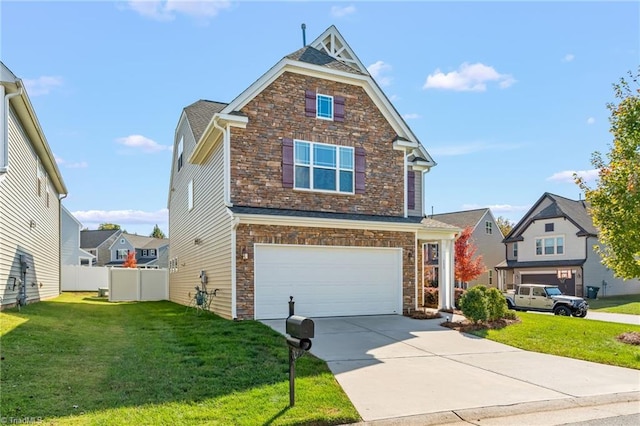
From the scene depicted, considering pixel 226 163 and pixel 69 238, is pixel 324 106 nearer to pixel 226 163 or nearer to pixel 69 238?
pixel 226 163

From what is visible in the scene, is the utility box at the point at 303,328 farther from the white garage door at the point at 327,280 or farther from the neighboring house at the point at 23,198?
the neighboring house at the point at 23,198

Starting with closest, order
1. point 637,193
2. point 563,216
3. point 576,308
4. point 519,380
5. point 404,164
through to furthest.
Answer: point 519,380 < point 637,193 < point 404,164 < point 576,308 < point 563,216

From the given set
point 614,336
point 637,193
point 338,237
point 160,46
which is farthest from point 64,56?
point 614,336

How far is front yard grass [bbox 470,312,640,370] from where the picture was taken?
1030 cm

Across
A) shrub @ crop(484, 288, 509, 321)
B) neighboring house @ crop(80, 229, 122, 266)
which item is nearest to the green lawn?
shrub @ crop(484, 288, 509, 321)

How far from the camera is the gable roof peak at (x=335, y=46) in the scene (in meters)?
18.4

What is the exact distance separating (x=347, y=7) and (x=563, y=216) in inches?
1102

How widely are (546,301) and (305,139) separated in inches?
599

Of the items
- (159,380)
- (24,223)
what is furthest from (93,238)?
(159,380)

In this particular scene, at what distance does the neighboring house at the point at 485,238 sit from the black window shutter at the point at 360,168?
2541cm

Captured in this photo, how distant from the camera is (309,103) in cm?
1512

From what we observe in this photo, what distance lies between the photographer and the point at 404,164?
16609 mm

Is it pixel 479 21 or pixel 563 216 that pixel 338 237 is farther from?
pixel 563 216

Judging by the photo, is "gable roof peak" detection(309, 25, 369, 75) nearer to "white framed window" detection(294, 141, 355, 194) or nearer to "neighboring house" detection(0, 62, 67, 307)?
"white framed window" detection(294, 141, 355, 194)
